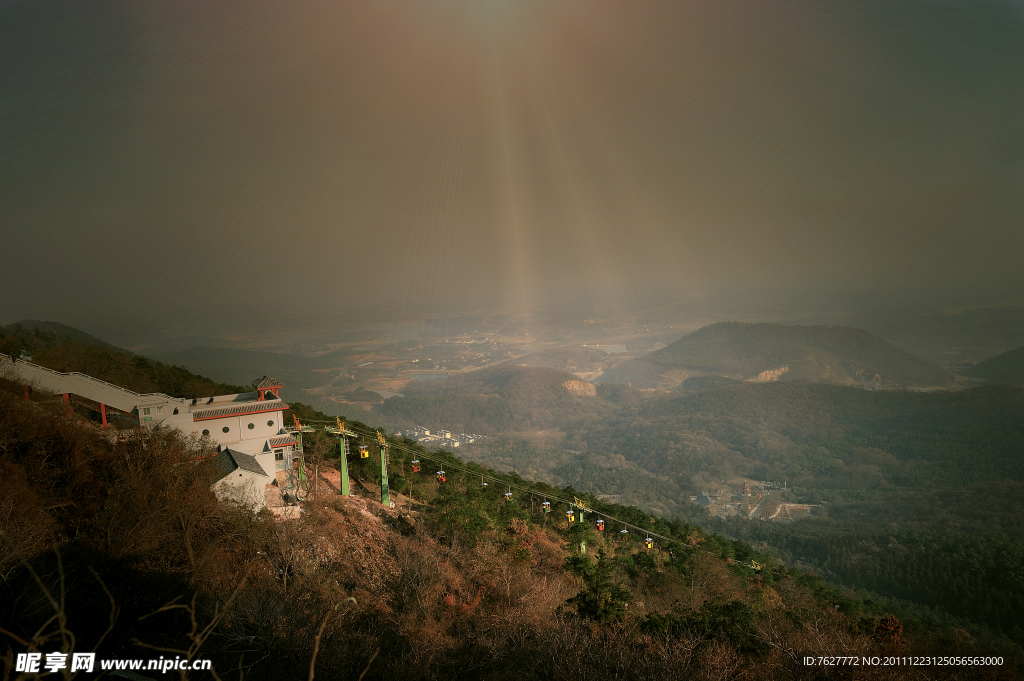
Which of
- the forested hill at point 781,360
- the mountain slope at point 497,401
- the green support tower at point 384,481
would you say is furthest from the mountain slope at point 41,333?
the forested hill at point 781,360

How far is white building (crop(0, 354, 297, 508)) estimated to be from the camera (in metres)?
11.9

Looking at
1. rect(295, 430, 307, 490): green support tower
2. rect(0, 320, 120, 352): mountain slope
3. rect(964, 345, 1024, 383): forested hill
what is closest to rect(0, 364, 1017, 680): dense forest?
rect(295, 430, 307, 490): green support tower

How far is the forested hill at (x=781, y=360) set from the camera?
378ft

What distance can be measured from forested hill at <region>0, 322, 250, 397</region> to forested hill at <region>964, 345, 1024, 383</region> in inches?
4581

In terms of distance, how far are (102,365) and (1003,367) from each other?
5272 inches

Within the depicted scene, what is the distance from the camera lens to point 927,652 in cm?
733

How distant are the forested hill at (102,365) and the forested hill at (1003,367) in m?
116

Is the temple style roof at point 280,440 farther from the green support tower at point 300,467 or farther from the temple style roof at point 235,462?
the temple style roof at point 235,462

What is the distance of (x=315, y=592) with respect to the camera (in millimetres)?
8086

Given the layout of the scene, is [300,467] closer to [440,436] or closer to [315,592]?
[315,592]

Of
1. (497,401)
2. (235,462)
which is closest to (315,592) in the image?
(235,462)

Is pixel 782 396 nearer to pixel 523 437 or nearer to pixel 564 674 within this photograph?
pixel 523 437

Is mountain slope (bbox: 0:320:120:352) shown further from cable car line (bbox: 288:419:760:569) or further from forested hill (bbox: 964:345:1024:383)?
forested hill (bbox: 964:345:1024:383)

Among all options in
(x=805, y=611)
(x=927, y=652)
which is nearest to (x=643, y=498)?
(x=805, y=611)
